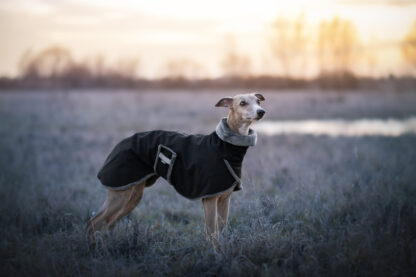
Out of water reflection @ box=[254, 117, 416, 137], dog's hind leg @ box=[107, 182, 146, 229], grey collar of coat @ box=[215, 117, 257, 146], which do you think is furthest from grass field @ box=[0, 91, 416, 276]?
water reflection @ box=[254, 117, 416, 137]

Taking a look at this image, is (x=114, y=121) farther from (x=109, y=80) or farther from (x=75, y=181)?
(x=109, y=80)

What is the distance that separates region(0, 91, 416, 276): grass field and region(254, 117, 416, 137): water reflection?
107 inches

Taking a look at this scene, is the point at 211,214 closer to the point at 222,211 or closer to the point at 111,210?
the point at 222,211

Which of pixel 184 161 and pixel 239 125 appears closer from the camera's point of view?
pixel 184 161

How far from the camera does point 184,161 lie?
4.58m

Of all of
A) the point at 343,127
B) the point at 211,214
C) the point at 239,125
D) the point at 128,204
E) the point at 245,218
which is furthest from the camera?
the point at 343,127

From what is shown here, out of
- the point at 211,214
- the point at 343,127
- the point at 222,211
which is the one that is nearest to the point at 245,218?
the point at 222,211

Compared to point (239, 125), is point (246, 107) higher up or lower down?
higher up

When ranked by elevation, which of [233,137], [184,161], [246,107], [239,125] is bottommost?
[184,161]

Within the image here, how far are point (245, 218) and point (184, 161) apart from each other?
61.9 inches

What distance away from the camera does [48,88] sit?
1231 inches

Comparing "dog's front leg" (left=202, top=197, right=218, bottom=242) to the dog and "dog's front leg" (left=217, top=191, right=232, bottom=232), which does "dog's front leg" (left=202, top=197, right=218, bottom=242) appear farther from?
"dog's front leg" (left=217, top=191, right=232, bottom=232)

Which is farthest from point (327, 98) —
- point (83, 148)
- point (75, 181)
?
point (75, 181)

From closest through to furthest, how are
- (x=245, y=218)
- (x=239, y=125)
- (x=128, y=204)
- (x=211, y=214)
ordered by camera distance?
(x=211, y=214) < (x=239, y=125) < (x=128, y=204) < (x=245, y=218)
